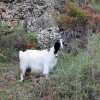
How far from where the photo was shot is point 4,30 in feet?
43.1

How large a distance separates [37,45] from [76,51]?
4.47 feet

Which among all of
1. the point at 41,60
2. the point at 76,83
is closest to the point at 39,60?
the point at 41,60

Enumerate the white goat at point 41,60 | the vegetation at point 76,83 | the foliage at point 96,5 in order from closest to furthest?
the vegetation at point 76,83 → the white goat at point 41,60 → the foliage at point 96,5

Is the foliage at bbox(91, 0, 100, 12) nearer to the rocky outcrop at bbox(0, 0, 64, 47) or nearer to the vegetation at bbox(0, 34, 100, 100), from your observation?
the rocky outcrop at bbox(0, 0, 64, 47)

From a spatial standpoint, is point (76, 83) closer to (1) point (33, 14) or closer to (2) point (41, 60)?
(2) point (41, 60)

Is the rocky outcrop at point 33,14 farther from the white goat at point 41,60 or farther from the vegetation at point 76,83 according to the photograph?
the vegetation at point 76,83

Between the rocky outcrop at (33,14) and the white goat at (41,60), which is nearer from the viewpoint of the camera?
the white goat at (41,60)

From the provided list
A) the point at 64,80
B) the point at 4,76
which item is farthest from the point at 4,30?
the point at 64,80

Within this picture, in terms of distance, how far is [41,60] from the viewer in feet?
33.1

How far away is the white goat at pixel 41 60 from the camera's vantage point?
1008cm

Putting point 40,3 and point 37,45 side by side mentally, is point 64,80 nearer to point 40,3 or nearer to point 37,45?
point 37,45

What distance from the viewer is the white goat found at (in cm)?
1008

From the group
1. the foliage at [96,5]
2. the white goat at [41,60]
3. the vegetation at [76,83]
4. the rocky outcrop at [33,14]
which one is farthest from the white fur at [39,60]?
the foliage at [96,5]

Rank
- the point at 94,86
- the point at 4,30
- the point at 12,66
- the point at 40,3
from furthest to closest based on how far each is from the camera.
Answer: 1. the point at 40,3
2. the point at 4,30
3. the point at 12,66
4. the point at 94,86
